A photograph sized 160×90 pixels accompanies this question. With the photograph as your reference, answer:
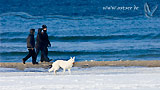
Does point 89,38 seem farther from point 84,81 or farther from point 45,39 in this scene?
point 84,81

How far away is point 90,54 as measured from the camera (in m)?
16.2

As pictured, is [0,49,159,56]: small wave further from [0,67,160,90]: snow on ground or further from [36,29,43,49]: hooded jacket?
[0,67,160,90]: snow on ground

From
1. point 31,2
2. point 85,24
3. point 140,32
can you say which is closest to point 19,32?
point 31,2

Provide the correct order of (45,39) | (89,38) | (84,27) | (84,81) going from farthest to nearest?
(89,38) < (84,27) < (45,39) < (84,81)

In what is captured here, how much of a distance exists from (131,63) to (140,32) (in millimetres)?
4717

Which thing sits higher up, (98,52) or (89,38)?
(89,38)

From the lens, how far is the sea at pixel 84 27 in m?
15.7

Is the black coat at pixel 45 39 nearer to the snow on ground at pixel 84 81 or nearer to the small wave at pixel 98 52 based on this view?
the snow on ground at pixel 84 81

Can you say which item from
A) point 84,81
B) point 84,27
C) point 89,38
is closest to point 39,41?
point 84,81

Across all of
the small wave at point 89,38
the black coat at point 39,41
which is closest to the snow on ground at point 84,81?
the black coat at point 39,41

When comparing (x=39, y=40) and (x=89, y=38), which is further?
(x=89, y=38)

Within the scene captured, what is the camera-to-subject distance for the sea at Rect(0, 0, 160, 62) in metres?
15.7

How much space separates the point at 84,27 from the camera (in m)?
16.3

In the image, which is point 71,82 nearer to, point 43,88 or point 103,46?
point 43,88
